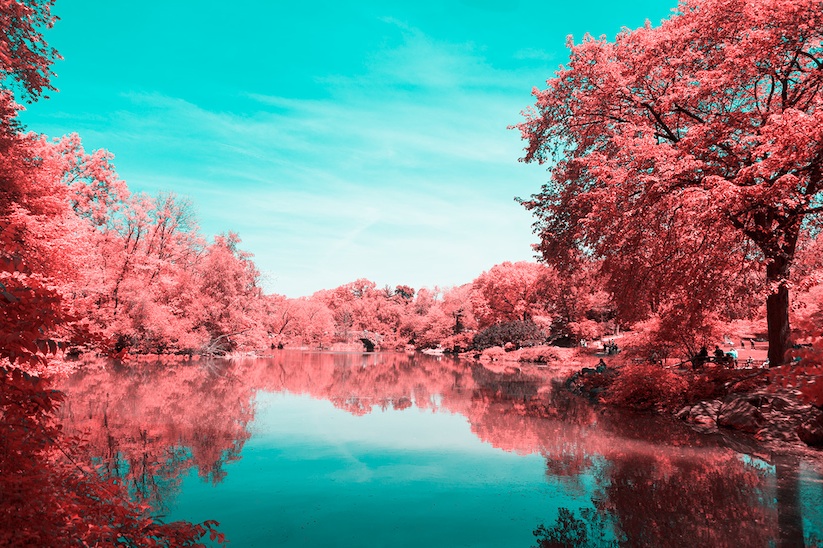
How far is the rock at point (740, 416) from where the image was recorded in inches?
462

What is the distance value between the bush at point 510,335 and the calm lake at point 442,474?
101 ft

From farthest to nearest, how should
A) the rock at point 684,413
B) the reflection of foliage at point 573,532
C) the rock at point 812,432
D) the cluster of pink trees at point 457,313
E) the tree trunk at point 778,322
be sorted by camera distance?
the cluster of pink trees at point 457,313 → the rock at point 684,413 → the tree trunk at point 778,322 → the rock at point 812,432 → the reflection of foliage at point 573,532

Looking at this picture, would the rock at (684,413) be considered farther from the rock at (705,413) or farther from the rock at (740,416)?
the rock at (740,416)

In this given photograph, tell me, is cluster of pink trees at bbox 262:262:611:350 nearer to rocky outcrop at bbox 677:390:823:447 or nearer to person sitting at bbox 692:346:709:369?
person sitting at bbox 692:346:709:369

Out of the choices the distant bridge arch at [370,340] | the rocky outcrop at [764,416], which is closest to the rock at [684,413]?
the rocky outcrop at [764,416]

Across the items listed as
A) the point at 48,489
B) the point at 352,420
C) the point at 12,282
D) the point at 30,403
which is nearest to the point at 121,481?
the point at 48,489

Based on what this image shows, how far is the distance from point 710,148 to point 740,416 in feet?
23.2

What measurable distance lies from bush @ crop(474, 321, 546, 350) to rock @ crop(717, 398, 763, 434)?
33.5 m

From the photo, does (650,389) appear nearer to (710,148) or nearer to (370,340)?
(710,148)

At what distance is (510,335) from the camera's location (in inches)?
1909

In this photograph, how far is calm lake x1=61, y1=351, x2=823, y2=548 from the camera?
6.30 meters

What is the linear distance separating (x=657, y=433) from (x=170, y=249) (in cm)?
3707

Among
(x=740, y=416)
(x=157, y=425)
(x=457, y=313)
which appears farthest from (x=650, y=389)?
(x=457, y=313)

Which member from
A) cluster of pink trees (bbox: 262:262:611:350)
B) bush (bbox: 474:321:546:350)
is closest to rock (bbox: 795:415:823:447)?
cluster of pink trees (bbox: 262:262:611:350)
